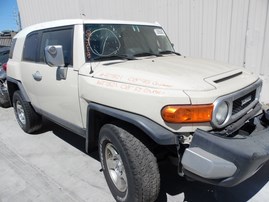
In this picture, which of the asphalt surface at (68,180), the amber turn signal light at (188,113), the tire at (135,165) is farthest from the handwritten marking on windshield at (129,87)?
the asphalt surface at (68,180)

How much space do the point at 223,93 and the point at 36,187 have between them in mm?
2455

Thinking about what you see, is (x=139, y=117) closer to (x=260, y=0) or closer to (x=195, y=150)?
(x=195, y=150)

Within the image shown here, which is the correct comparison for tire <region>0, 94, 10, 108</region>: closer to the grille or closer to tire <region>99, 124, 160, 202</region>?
tire <region>99, 124, 160, 202</region>

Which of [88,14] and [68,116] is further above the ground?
[88,14]

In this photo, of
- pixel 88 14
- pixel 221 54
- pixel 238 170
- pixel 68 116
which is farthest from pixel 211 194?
pixel 88 14

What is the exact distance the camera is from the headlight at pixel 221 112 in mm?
2376

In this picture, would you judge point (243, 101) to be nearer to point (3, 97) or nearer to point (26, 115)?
point (26, 115)

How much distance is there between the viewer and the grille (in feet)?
8.67

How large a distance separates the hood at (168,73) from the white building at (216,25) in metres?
2.51

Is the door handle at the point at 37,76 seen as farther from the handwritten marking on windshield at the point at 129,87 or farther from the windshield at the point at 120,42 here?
the handwritten marking on windshield at the point at 129,87

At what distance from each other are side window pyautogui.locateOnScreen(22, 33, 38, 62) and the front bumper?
3.09 m

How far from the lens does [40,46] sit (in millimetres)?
4184

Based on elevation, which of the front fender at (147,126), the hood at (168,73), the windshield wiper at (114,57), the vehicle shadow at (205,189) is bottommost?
the vehicle shadow at (205,189)

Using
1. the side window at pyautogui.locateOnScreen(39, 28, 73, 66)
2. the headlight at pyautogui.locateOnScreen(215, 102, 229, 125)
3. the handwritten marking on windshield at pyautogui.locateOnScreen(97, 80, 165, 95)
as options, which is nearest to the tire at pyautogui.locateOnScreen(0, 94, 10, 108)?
the side window at pyautogui.locateOnScreen(39, 28, 73, 66)
